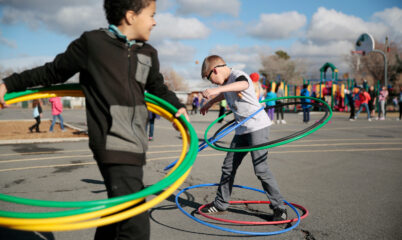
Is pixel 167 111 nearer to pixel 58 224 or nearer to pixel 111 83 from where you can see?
pixel 111 83

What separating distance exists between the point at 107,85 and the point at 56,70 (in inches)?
16.2

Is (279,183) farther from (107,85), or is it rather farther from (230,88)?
(107,85)

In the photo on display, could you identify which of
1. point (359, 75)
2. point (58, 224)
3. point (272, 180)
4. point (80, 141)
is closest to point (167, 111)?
Answer: point (58, 224)

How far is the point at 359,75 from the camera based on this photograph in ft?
209

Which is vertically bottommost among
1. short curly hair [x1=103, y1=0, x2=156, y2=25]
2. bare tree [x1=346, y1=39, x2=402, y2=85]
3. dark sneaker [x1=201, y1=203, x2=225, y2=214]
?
dark sneaker [x1=201, y1=203, x2=225, y2=214]

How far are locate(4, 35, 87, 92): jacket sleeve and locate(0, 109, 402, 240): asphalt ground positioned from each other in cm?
209

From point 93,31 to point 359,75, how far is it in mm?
69529

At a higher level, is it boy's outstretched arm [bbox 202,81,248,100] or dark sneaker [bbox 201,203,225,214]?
boy's outstretched arm [bbox 202,81,248,100]

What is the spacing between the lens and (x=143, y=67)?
241cm

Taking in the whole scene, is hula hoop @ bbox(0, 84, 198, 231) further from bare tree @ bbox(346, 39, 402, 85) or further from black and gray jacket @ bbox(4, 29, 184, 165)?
bare tree @ bbox(346, 39, 402, 85)

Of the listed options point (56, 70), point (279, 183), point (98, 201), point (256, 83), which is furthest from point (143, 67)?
point (256, 83)

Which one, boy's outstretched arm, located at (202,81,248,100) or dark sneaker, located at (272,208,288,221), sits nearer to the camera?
boy's outstretched arm, located at (202,81,248,100)

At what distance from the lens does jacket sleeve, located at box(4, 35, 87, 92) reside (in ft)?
7.50

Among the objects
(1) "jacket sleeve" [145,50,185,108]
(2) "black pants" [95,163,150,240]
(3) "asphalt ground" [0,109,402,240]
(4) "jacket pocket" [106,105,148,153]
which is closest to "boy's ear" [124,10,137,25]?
(1) "jacket sleeve" [145,50,185,108]
